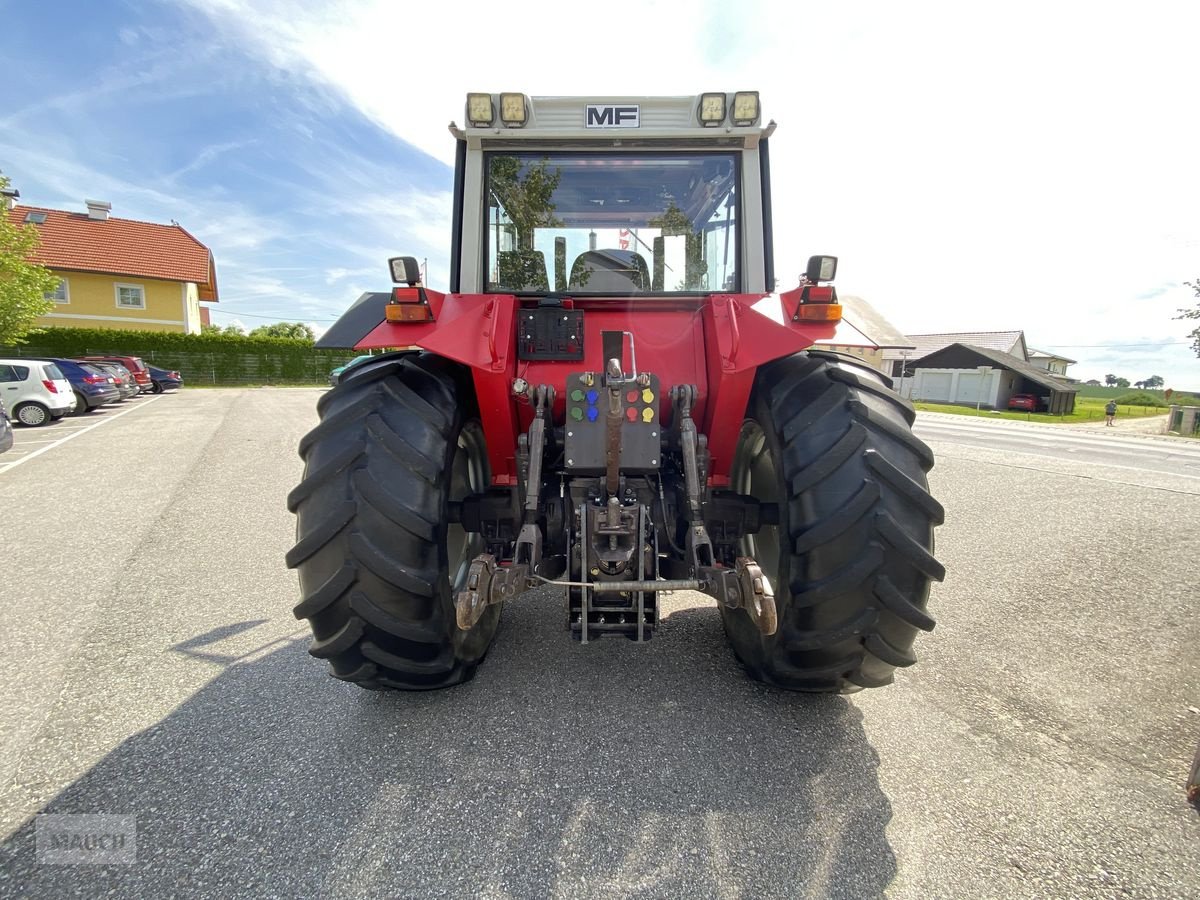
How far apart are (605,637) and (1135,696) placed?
257 cm

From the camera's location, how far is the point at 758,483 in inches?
124

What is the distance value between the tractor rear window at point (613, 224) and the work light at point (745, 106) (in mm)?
206

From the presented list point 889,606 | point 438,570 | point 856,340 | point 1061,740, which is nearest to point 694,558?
point 889,606

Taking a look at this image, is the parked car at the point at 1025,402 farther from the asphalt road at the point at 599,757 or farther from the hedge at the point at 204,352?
the asphalt road at the point at 599,757

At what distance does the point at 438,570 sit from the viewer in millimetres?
2299

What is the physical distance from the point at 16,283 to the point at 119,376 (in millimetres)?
4443

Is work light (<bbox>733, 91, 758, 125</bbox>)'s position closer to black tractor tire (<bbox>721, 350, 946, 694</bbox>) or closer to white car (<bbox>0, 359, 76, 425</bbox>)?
black tractor tire (<bbox>721, 350, 946, 694</bbox>)

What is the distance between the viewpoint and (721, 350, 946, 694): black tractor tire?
7.00 ft

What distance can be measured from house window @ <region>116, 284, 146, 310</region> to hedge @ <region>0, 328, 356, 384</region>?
12.6ft

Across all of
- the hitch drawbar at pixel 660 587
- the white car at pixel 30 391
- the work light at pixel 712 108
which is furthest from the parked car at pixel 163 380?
the hitch drawbar at pixel 660 587

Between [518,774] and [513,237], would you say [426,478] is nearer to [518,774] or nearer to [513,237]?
[518,774]

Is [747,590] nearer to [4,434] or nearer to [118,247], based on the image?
[4,434]

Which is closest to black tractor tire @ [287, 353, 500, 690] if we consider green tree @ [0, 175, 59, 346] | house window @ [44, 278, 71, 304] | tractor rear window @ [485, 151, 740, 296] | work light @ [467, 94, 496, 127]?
tractor rear window @ [485, 151, 740, 296]

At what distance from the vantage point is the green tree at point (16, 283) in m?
18.9
